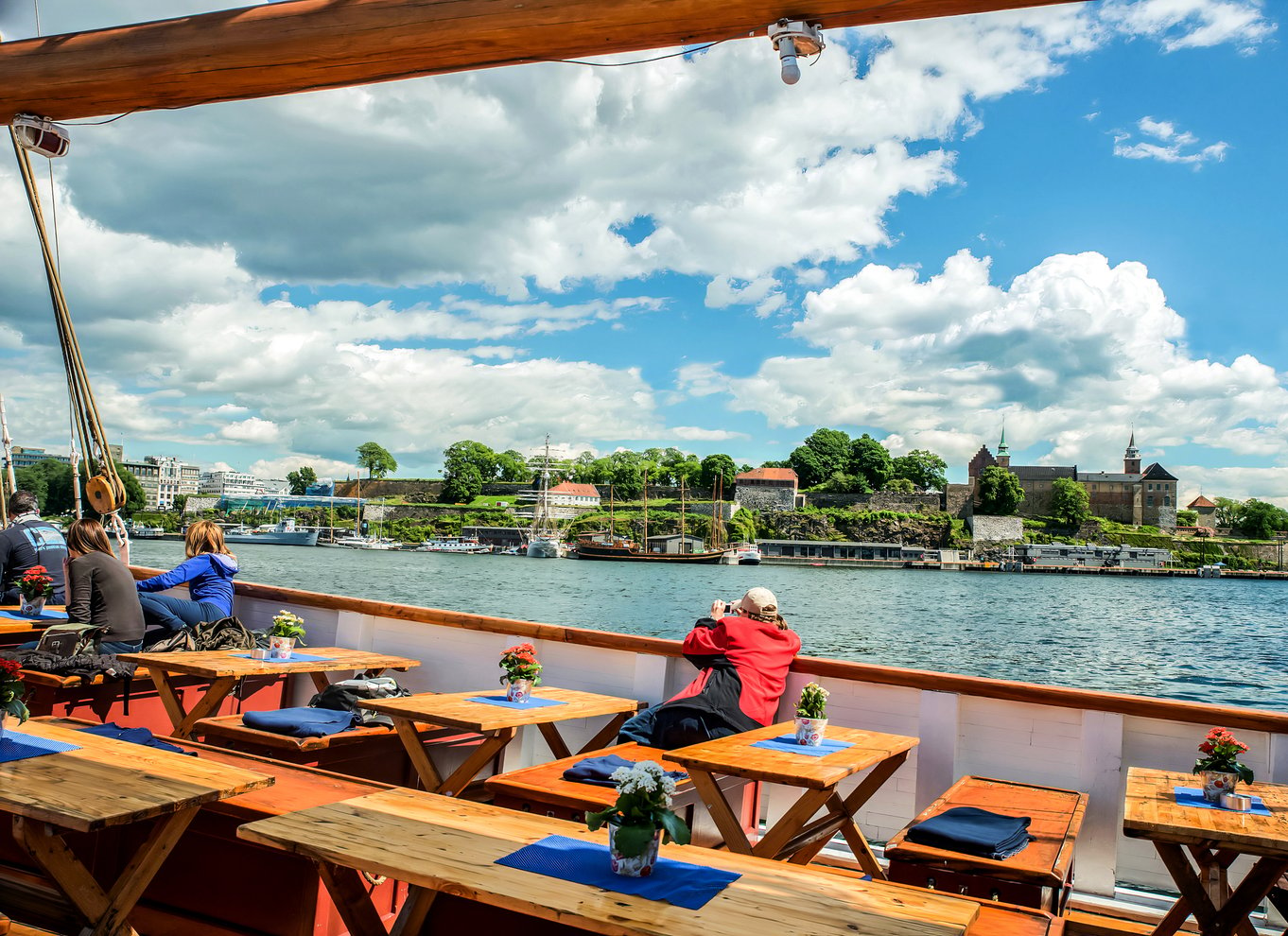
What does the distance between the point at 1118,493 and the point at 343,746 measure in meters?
77.4

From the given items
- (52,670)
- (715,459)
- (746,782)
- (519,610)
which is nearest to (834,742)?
(746,782)

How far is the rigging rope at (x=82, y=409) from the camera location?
3.40m

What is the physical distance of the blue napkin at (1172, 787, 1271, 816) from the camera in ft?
6.24

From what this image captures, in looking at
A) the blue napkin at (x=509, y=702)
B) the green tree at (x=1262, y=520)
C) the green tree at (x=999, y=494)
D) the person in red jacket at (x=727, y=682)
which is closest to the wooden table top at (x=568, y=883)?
the blue napkin at (x=509, y=702)

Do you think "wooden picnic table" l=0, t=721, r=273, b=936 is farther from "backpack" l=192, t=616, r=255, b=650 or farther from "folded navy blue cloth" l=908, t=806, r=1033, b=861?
"backpack" l=192, t=616, r=255, b=650

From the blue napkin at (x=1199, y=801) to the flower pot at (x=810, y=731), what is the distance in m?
0.75

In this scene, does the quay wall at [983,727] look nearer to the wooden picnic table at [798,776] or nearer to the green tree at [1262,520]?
the wooden picnic table at [798,776]

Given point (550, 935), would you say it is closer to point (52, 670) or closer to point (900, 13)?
point (900, 13)

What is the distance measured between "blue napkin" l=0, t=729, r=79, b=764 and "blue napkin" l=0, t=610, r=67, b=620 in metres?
2.07

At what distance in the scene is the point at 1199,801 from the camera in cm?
196

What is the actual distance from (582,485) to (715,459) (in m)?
13.4

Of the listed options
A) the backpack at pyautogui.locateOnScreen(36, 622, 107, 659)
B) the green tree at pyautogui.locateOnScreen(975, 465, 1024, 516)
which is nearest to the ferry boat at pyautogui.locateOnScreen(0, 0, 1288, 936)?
the backpack at pyautogui.locateOnScreen(36, 622, 107, 659)

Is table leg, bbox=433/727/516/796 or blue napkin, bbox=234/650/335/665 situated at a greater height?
blue napkin, bbox=234/650/335/665

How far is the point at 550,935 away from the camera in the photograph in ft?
4.60
